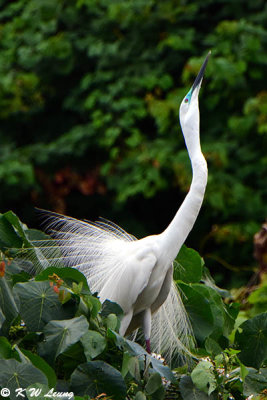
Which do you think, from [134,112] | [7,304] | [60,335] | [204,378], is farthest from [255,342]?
[134,112]

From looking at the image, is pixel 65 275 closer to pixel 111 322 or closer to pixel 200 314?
pixel 111 322

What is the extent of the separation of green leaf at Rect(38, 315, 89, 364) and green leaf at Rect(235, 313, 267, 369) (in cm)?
78

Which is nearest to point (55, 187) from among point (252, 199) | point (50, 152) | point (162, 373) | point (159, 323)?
point (50, 152)

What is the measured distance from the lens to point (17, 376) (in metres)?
1.96

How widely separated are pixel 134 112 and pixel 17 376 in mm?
4795

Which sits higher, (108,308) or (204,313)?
(108,308)

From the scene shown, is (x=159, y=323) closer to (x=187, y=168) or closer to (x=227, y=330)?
(x=227, y=330)

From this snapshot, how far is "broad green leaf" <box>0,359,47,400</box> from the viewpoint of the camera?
6.42ft

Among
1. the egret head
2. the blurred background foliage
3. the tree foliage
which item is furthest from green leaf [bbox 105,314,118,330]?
the blurred background foliage

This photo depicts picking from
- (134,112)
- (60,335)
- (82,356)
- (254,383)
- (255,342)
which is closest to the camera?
(60,335)

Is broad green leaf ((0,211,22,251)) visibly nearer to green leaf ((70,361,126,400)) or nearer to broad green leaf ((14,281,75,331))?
broad green leaf ((14,281,75,331))

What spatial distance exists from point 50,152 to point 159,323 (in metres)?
3.94

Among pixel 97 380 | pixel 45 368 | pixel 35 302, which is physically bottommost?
pixel 97 380

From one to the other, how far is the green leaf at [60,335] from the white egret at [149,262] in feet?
2.22
